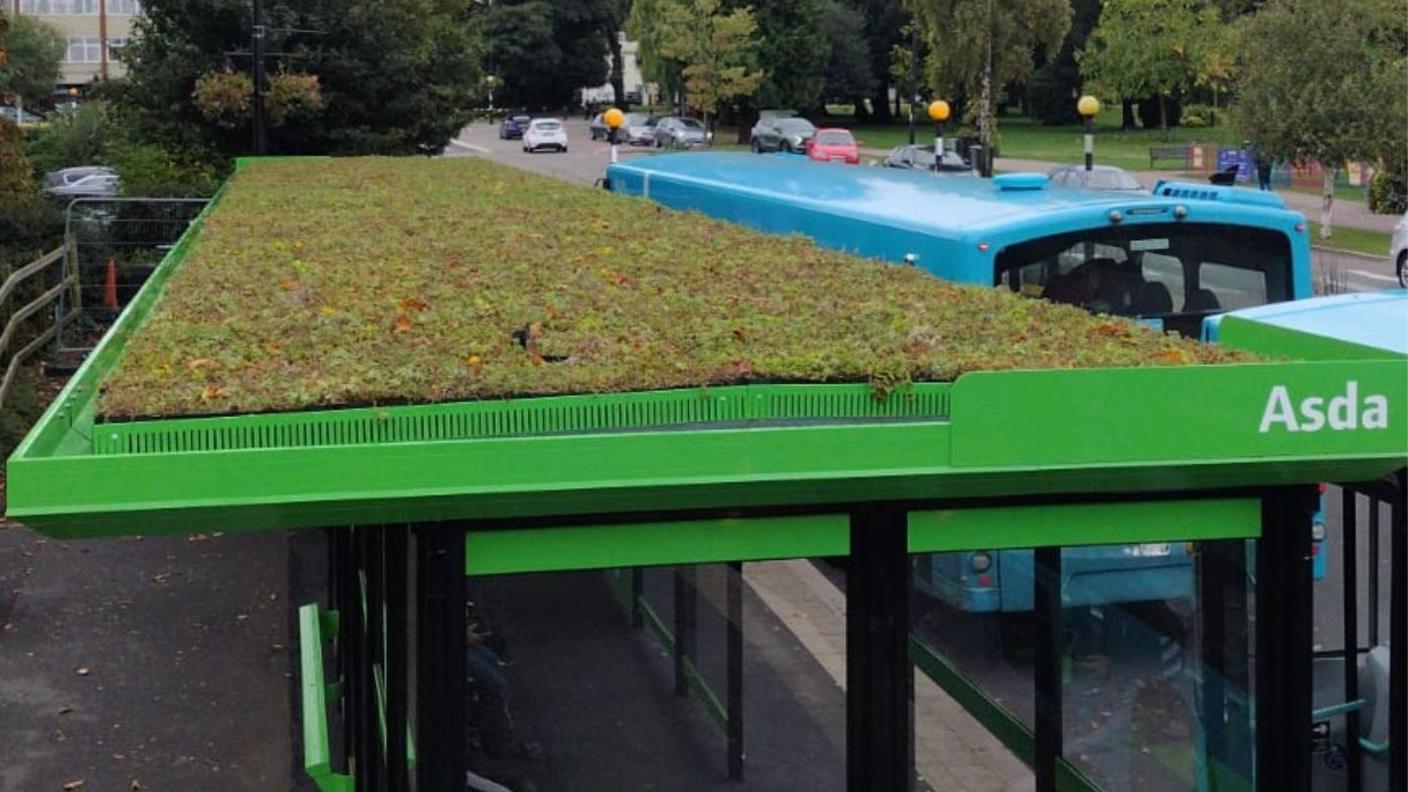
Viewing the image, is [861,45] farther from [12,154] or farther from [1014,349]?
[1014,349]

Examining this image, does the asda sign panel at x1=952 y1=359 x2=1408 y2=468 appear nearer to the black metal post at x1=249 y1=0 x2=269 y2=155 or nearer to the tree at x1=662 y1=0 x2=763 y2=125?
the black metal post at x1=249 y1=0 x2=269 y2=155

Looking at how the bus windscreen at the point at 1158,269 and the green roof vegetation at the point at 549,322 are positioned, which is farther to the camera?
the bus windscreen at the point at 1158,269

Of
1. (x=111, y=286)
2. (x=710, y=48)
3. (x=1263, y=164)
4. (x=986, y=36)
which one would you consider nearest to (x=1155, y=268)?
(x=111, y=286)

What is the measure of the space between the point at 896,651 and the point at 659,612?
0.53m

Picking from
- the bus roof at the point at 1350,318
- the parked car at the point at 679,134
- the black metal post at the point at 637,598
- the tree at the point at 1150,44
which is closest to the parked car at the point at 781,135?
the parked car at the point at 679,134

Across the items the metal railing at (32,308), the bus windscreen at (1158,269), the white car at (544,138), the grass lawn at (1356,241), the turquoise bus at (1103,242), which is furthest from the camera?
the white car at (544,138)

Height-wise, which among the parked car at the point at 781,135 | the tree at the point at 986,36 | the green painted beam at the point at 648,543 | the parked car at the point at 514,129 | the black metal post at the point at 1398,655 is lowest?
the black metal post at the point at 1398,655

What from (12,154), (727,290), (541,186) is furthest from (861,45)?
(727,290)

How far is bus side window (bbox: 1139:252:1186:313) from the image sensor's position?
9.70 metres

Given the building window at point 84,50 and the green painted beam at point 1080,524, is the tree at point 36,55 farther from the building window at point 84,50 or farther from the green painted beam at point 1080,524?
the green painted beam at point 1080,524

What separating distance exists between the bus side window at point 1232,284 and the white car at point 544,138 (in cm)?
5681

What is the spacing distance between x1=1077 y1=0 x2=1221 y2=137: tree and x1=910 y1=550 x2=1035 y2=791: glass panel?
2356 inches

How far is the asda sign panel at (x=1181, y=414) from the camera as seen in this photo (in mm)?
3012

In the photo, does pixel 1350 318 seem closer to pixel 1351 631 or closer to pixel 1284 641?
pixel 1351 631
